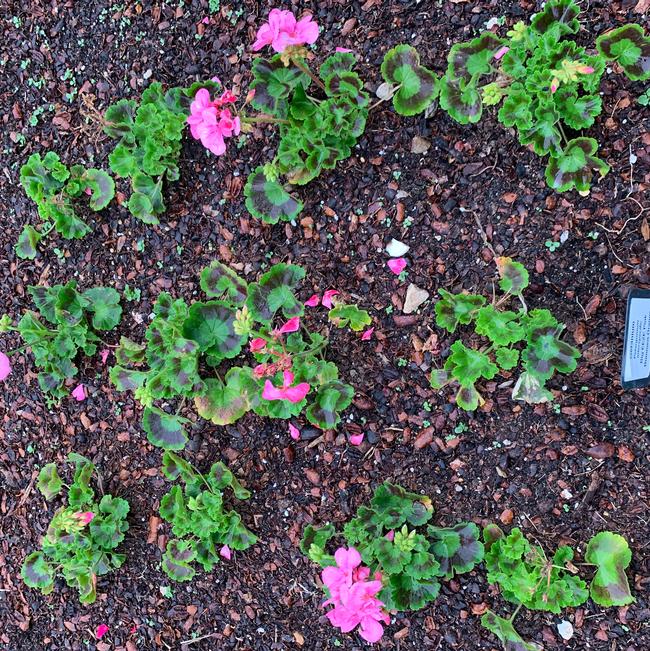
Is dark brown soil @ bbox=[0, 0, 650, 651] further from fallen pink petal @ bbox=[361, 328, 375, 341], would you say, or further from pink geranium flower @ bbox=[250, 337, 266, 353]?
pink geranium flower @ bbox=[250, 337, 266, 353]

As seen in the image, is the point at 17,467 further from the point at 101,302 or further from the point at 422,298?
the point at 422,298

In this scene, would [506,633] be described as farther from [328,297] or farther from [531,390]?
[328,297]

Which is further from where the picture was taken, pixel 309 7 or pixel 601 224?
pixel 309 7

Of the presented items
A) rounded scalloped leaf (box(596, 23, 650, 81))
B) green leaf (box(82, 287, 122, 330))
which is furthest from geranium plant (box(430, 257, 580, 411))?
green leaf (box(82, 287, 122, 330))

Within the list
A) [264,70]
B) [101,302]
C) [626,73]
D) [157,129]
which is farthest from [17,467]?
[626,73]

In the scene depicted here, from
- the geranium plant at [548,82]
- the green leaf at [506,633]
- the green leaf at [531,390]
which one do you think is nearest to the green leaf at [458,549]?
the green leaf at [506,633]

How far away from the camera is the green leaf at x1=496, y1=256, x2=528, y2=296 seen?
1.88 meters

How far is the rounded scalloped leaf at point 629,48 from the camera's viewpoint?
1.78m

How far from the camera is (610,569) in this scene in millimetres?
1887

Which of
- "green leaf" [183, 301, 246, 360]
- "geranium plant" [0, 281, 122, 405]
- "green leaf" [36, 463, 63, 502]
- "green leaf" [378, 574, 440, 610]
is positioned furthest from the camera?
"green leaf" [36, 463, 63, 502]

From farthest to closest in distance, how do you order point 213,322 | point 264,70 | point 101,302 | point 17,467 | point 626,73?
1. point 17,467
2. point 101,302
3. point 213,322
4. point 264,70
5. point 626,73

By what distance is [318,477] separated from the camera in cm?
219

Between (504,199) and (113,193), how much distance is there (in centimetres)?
142

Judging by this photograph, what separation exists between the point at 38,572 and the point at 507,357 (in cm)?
193
